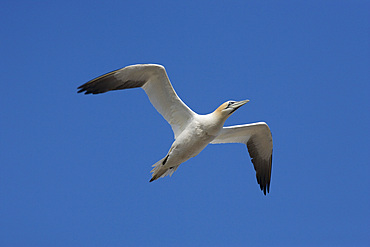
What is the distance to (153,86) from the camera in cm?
1091

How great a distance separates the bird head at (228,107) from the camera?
1061 centimetres

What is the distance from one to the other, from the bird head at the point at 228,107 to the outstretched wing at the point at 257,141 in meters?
1.15

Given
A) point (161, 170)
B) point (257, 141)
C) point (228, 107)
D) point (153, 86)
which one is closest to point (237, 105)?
point (228, 107)

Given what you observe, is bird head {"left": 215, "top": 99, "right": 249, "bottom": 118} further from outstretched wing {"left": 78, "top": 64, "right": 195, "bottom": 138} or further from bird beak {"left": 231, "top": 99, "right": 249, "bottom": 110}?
outstretched wing {"left": 78, "top": 64, "right": 195, "bottom": 138}

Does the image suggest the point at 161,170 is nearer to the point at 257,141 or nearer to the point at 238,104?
the point at 238,104

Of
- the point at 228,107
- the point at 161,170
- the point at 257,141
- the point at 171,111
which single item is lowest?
the point at 161,170

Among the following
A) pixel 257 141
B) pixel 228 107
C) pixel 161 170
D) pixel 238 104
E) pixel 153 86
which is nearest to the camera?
pixel 228 107

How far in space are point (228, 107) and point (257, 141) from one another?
2424mm

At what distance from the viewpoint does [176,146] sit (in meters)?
10.6

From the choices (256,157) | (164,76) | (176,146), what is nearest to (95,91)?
(164,76)

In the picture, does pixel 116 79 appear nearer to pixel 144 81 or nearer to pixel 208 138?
pixel 144 81

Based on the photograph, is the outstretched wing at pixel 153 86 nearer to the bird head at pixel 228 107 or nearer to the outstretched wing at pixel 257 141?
the bird head at pixel 228 107

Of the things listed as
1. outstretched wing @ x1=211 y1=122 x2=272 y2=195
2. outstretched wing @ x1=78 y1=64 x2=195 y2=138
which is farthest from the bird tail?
outstretched wing @ x1=211 y1=122 x2=272 y2=195

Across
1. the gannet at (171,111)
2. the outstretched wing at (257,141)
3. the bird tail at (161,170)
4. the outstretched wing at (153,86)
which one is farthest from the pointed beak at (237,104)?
the bird tail at (161,170)
